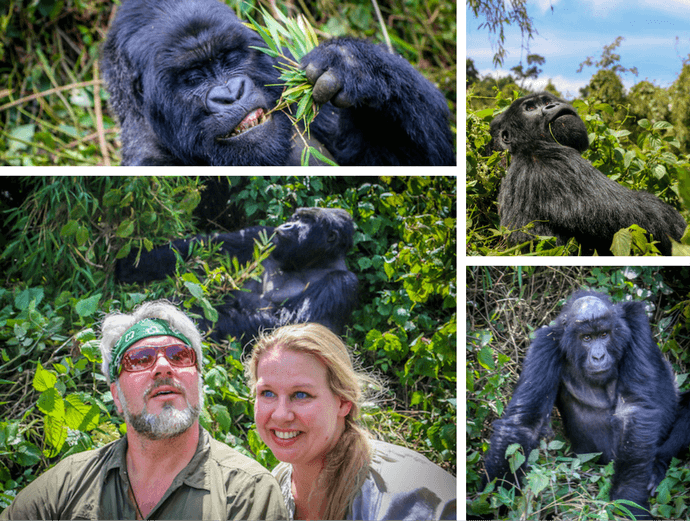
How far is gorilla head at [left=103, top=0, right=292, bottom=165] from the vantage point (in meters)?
1.97

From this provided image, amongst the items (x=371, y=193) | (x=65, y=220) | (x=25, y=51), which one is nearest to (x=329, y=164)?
(x=371, y=193)

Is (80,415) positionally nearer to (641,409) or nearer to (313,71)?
(313,71)

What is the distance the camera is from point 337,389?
1.83m

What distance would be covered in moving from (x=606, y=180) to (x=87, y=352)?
5.51 ft

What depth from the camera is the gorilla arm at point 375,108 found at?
186 cm

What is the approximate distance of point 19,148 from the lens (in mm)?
2828

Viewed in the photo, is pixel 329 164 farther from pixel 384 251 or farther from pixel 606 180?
pixel 606 180

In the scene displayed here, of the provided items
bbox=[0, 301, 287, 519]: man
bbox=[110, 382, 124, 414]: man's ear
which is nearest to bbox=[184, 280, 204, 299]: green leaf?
bbox=[0, 301, 287, 519]: man

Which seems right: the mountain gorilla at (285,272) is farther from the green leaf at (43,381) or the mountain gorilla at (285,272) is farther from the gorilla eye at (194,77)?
the gorilla eye at (194,77)

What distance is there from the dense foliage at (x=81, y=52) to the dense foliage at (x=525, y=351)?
1.28 meters

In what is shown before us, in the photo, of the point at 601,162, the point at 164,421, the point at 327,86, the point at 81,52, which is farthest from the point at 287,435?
the point at 81,52

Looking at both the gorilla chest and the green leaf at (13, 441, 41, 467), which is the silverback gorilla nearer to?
the gorilla chest

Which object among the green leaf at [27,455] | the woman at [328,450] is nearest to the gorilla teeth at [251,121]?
the woman at [328,450]

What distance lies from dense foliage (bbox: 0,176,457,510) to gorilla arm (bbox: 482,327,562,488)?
0.14 metres
